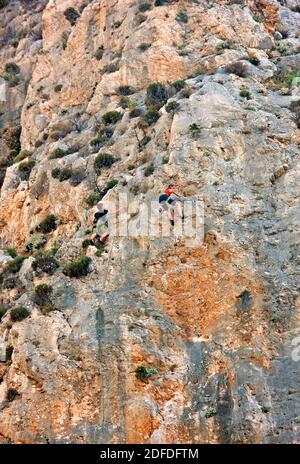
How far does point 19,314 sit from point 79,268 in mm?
3125

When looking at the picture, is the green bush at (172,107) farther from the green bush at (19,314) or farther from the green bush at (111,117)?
the green bush at (19,314)

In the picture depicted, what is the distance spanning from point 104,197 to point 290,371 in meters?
12.6

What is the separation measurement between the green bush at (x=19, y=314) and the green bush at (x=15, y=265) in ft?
11.5

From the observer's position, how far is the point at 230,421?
22.0 m

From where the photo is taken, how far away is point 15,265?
98.3 ft

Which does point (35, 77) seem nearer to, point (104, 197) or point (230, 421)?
point (104, 197)

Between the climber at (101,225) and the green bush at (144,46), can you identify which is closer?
the climber at (101,225)

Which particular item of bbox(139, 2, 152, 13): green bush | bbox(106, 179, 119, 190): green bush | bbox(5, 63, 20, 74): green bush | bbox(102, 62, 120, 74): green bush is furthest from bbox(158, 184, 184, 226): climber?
bbox(5, 63, 20, 74): green bush

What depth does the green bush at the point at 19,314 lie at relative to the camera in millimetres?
26406

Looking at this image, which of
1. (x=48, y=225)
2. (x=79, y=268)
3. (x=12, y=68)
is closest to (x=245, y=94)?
(x=48, y=225)

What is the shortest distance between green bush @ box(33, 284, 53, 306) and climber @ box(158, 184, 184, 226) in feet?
19.4

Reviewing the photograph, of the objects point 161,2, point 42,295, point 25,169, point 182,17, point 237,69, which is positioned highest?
point 161,2

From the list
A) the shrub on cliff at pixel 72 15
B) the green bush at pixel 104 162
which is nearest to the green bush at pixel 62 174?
the green bush at pixel 104 162

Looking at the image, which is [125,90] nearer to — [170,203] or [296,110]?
[296,110]
